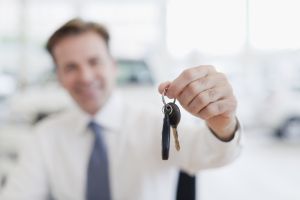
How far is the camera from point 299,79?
3.04ft

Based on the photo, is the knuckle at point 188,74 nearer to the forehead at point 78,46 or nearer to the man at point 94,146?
the man at point 94,146

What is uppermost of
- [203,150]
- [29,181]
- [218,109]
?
[218,109]

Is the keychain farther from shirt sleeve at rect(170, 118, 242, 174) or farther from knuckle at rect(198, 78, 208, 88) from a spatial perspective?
shirt sleeve at rect(170, 118, 242, 174)

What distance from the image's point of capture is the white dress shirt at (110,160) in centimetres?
82

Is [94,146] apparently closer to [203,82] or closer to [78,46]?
[78,46]

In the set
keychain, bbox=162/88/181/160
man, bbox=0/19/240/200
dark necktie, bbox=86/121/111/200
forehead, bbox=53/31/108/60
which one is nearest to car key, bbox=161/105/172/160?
keychain, bbox=162/88/181/160

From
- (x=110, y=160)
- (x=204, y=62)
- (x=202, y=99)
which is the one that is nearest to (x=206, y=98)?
(x=202, y=99)

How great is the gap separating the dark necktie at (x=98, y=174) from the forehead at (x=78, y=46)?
0.21 m

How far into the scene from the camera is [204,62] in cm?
59

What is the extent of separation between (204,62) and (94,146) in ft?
1.22

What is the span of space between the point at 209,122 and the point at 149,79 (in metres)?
1.15

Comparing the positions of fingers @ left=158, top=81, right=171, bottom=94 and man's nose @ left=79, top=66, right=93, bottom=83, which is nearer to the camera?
fingers @ left=158, top=81, right=171, bottom=94

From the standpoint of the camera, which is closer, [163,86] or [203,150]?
[163,86]

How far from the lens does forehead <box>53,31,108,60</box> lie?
34.0 inches
